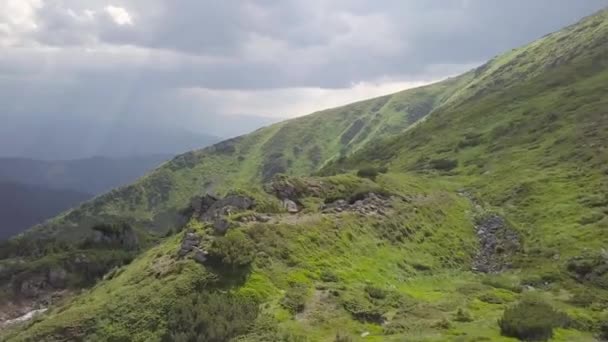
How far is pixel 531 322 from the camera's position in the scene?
2689cm

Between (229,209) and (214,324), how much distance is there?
622 inches

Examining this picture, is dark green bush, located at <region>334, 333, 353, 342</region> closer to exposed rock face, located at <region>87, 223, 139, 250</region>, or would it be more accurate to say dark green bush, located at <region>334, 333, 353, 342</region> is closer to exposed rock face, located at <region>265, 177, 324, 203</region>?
exposed rock face, located at <region>265, 177, 324, 203</region>

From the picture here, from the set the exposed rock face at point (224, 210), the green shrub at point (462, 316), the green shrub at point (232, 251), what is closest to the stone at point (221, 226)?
the exposed rock face at point (224, 210)

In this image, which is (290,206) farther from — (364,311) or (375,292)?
(364,311)

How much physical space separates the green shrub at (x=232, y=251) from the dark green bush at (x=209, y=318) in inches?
123

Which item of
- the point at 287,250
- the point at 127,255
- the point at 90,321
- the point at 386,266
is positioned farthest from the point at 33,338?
the point at 127,255

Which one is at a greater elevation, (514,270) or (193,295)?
(193,295)

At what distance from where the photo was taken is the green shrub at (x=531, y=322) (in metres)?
26.4

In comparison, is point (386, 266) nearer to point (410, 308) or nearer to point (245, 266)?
point (410, 308)

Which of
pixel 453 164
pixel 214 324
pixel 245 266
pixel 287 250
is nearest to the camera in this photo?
pixel 214 324

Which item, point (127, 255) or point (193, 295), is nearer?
point (193, 295)

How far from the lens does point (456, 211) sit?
197 feet

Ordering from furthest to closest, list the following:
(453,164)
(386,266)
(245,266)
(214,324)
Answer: (453,164) → (386,266) → (245,266) → (214,324)

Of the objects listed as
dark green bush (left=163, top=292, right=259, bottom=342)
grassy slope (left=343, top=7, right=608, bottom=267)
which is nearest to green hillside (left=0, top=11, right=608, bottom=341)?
dark green bush (left=163, top=292, right=259, bottom=342)
